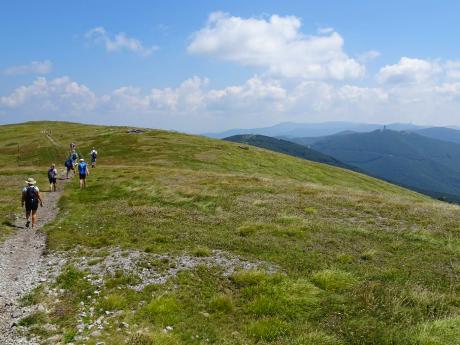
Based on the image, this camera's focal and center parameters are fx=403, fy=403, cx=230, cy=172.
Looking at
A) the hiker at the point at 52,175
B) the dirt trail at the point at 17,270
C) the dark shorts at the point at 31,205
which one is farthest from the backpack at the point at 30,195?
the hiker at the point at 52,175

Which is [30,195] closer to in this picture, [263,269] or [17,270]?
[17,270]

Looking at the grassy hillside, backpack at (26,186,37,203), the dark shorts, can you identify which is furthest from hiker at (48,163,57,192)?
the dark shorts

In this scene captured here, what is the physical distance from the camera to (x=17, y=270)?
19234mm

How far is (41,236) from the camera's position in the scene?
25.7 metres

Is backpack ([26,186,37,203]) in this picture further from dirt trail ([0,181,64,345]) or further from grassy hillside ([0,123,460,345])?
grassy hillside ([0,123,460,345])

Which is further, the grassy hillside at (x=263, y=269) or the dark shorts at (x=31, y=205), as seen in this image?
the dark shorts at (x=31, y=205)

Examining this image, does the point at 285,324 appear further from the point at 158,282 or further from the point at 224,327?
the point at 158,282

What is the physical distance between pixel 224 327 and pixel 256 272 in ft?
13.5

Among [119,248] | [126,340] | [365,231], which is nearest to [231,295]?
[126,340]

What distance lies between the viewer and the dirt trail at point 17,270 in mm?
13922

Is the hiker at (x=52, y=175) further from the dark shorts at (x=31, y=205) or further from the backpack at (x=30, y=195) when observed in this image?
the dark shorts at (x=31, y=205)

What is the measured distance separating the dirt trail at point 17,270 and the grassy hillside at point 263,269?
688mm

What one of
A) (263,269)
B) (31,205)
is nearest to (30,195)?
(31,205)

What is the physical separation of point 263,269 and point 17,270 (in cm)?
1170
